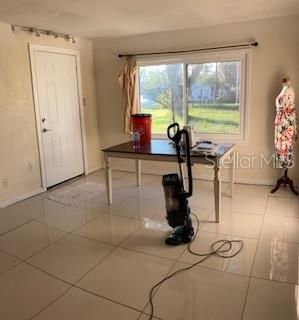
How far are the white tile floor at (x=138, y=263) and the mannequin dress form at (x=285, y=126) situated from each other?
0.51 m

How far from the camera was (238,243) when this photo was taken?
2.79 meters

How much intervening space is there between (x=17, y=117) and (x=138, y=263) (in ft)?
8.58

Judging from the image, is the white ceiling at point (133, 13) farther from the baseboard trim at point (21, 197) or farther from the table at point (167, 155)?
the baseboard trim at point (21, 197)

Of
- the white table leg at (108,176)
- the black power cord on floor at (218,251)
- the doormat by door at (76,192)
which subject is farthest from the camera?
the doormat by door at (76,192)

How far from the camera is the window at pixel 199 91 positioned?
4.36m

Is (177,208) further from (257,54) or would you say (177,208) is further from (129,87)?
(129,87)

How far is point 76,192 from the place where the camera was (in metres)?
4.38

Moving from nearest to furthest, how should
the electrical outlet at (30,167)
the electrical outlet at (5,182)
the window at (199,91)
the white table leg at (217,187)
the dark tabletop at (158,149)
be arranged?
the white table leg at (217,187) < the dark tabletop at (158,149) < the electrical outlet at (5,182) < the electrical outlet at (30,167) < the window at (199,91)

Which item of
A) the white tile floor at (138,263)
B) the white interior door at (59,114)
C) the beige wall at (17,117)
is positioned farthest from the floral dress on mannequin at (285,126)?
the beige wall at (17,117)

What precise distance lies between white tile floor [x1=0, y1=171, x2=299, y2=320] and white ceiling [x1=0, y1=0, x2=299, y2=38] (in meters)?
2.24

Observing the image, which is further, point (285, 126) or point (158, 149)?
point (285, 126)

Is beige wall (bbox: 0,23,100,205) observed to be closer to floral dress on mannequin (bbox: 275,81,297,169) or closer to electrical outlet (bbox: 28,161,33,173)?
electrical outlet (bbox: 28,161,33,173)

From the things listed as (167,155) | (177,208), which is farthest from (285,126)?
(177,208)

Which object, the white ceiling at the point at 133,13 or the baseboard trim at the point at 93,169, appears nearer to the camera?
the white ceiling at the point at 133,13
